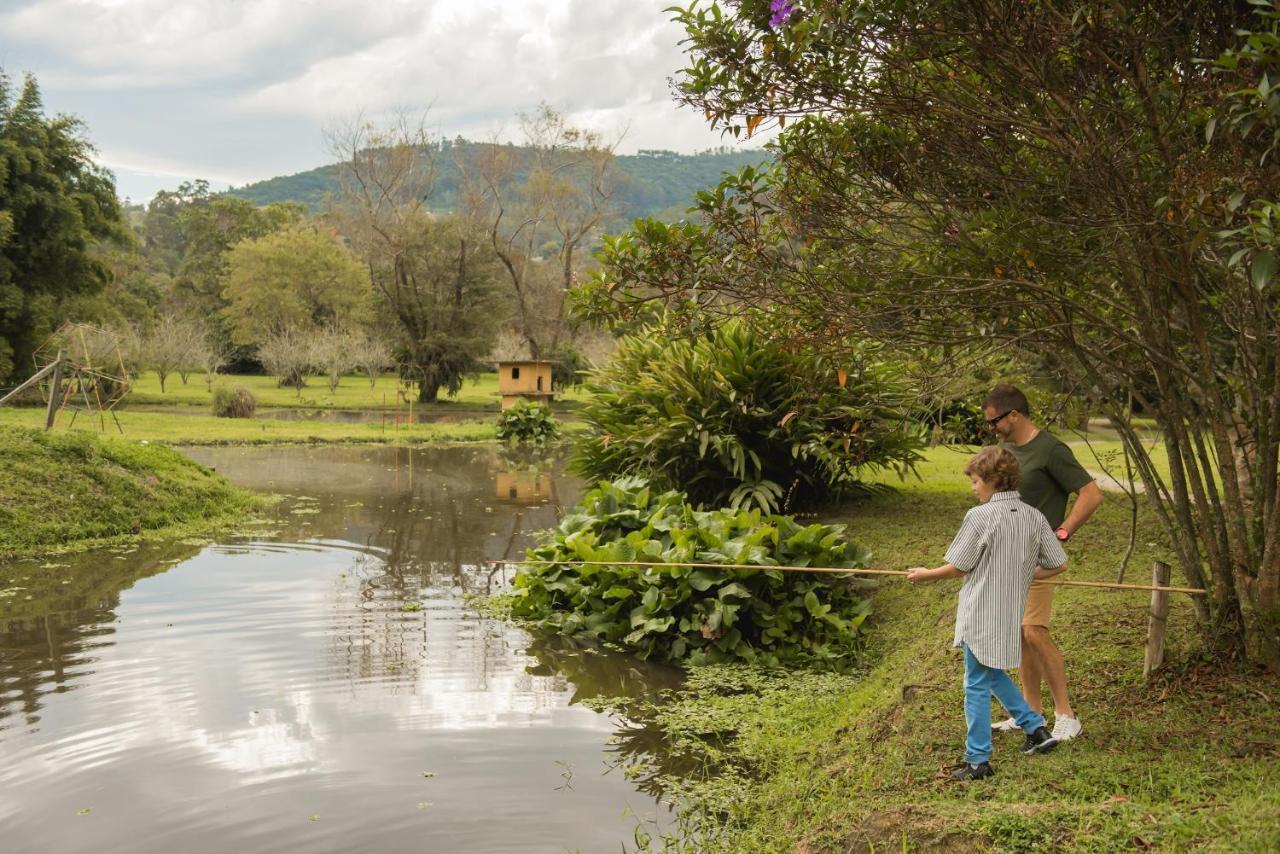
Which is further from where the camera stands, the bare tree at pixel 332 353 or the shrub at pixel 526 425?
the bare tree at pixel 332 353

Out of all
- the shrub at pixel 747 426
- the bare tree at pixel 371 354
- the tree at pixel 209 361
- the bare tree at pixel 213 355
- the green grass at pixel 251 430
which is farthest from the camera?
the bare tree at pixel 371 354

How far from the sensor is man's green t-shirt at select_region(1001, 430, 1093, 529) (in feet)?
16.9

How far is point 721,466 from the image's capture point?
11.5m

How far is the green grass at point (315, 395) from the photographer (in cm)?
4016

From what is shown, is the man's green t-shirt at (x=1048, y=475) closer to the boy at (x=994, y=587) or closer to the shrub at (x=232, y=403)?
the boy at (x=994, y=587)

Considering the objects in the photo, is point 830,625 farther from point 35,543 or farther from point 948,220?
point 35,543

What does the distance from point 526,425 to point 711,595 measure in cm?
2068

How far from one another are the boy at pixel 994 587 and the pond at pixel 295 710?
1.50 m

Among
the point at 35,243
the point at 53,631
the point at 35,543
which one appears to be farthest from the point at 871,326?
the point at 35,243

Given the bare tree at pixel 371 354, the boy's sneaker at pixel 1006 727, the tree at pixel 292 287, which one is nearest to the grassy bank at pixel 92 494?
the boy's sneaker at pixel 1006 727

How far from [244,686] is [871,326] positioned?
442cm

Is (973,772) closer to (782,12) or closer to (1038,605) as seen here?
(1038,605)

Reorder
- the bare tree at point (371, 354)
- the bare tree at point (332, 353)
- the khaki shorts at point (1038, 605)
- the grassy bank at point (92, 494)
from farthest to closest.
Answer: the bare tree at point (332, 353) → the bare tree at point (371, 354) → the grassy bank at point (92, 494) → the khaki shorts at point (1038, 605)

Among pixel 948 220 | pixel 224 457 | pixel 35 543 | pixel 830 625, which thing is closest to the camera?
pixel 948 220
